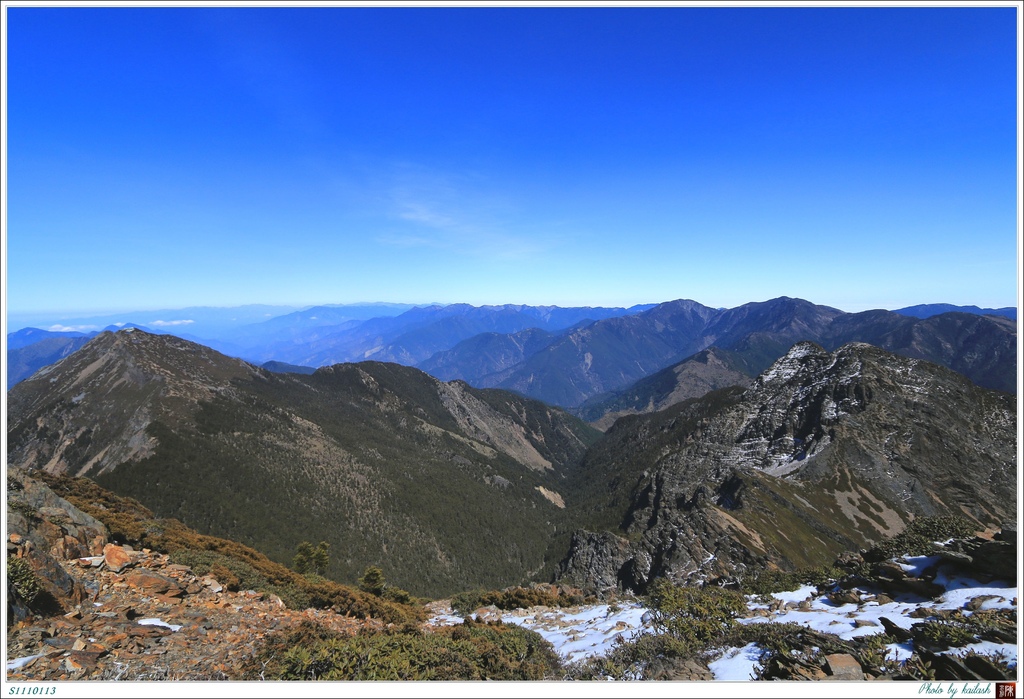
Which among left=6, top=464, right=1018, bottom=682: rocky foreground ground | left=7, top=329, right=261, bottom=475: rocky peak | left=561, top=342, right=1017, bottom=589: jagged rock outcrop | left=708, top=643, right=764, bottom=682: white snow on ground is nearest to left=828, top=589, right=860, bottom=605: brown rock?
left=6, top=464, right=1018, bottom=682: rocky foreground ground

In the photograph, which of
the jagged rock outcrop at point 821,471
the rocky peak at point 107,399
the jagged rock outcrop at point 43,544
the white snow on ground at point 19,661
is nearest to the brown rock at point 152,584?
the jagged rock outcrop at point 43,544

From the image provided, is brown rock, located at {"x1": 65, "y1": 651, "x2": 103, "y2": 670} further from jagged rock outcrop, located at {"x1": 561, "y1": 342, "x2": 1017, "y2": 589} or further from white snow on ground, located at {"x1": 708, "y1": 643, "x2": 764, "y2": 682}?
jagged rock outcrop, located at {"x1": 561, "y1": 342, "x2": 1017, "y2": 589}

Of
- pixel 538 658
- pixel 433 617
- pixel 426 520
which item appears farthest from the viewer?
pixel 426 520

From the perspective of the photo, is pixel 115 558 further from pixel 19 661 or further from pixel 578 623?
pixel 578 623

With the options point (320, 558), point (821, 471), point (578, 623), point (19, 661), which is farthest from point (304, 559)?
point (821, 471)

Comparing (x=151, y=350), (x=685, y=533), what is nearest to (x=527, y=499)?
(x=685, y=533)

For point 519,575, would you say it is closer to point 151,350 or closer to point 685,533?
point 685,533
